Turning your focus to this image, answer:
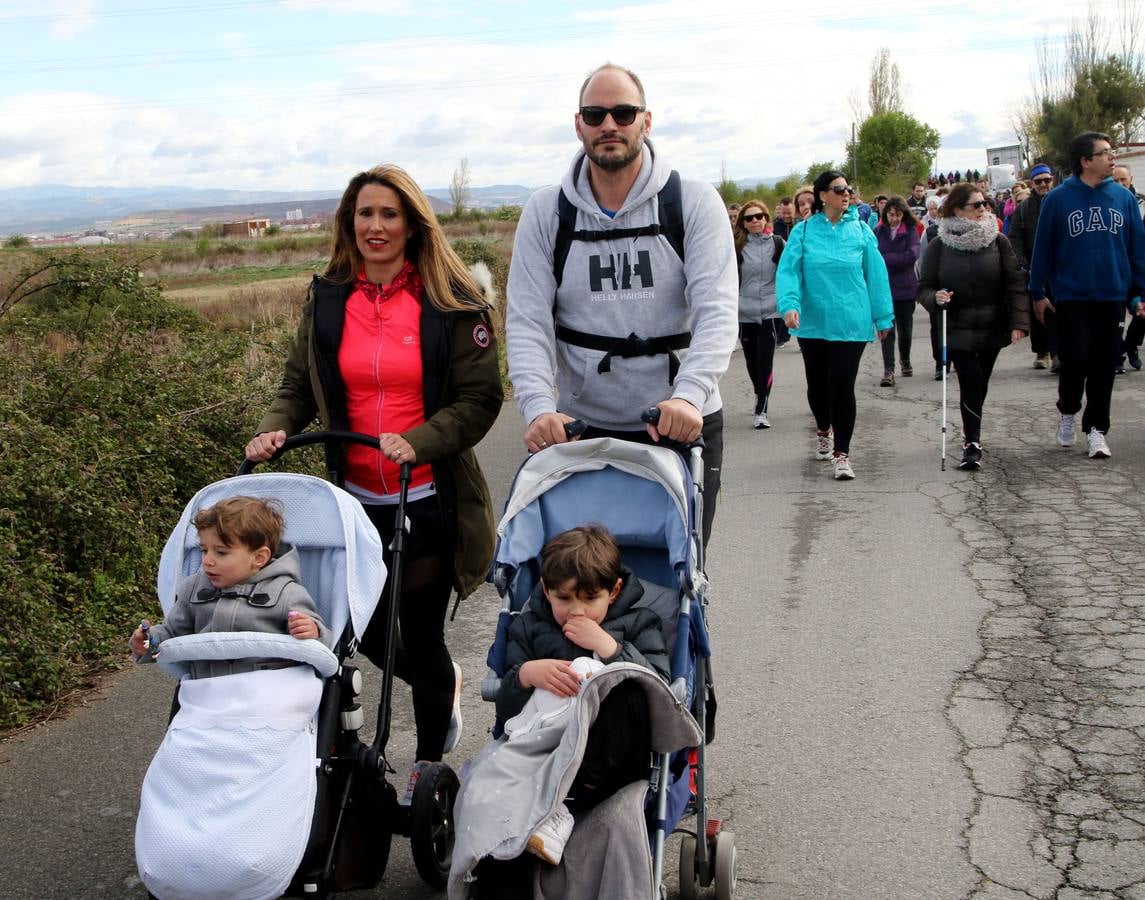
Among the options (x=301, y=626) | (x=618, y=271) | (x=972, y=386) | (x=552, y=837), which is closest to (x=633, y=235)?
(x=618, y=271)

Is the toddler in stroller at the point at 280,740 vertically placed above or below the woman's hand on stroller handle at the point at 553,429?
below

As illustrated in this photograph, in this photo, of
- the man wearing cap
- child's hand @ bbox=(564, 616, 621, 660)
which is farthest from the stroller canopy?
the man wearing cap

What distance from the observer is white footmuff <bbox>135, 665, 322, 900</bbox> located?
2.84m

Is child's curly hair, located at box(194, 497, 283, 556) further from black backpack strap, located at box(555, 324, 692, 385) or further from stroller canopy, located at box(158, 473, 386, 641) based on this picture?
black backpack strap, located at box(555, 324, 692, 385)

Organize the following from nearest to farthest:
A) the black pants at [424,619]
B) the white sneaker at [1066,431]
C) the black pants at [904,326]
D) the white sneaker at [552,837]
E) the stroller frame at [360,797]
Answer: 1. the white sneaker at [552,837]
2. the stroller frame at [360,797]
3. the black pants at [424,619]
4. the white sneaker at [1066,431]
5. the black pants at [904,326]

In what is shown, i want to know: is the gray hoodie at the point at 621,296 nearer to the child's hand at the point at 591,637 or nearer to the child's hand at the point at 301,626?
the child's hand at the point at 591,637

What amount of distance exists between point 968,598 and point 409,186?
12.4 feet

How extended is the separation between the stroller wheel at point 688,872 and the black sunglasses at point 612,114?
7.07 feet

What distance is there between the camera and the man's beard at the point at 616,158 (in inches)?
155

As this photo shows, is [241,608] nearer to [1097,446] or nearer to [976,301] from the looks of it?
[976,301]

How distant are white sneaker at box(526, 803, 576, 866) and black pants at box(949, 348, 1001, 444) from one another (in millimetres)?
7013

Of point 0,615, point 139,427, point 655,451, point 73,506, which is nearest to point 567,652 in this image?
point 655,451

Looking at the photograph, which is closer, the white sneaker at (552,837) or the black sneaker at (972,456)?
the white sneaker at (552,837)

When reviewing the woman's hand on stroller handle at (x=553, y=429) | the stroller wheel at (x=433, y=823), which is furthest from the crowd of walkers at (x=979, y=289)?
the stroller wheel at (x=433, y=823)
